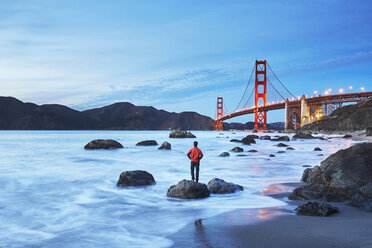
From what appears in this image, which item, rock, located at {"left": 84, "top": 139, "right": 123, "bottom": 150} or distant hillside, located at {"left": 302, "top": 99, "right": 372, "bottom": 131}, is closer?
rock, located at {"left": 84, "top": 139, "right": 123, "bottom": 150}

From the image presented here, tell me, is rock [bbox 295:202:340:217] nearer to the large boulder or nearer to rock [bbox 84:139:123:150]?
the large boulder

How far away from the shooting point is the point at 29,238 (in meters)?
4.57

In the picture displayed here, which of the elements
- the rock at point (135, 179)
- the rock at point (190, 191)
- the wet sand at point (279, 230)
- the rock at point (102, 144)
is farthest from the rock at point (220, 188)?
the rock at point (102, 144)

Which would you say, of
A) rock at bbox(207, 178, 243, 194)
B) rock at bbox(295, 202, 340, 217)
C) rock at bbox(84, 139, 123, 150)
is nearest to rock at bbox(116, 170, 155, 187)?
rock at bbox(207, 178, 243, 194)

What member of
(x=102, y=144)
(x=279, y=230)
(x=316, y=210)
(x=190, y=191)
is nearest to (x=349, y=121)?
(x=102, y=144)

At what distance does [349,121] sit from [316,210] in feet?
174

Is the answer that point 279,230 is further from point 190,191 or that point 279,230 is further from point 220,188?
point 220,188

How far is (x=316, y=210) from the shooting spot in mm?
5043

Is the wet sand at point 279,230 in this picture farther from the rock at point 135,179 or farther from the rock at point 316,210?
the rock at point 135,179

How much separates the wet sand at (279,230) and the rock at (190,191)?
1.33m

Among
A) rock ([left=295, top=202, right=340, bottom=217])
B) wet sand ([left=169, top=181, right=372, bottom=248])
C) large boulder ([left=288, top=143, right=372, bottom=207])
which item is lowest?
wet sand ([left=169, top=181, right=372, bottom=248])

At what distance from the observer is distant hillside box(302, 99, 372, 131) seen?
158 feet

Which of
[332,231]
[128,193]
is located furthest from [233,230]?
[128,193]

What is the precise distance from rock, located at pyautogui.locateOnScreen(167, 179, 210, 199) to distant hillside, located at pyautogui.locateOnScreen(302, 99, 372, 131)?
1782 inches
